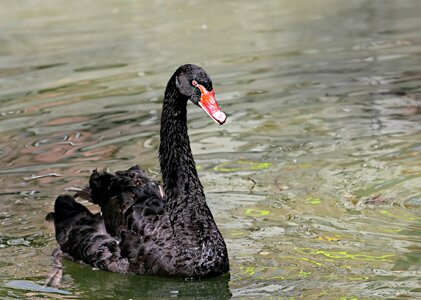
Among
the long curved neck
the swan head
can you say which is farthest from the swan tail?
the swan head

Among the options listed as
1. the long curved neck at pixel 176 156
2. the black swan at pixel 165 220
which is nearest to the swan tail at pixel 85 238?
the black swan at pixel 165 220

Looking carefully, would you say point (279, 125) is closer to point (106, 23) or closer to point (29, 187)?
point (29, 187)

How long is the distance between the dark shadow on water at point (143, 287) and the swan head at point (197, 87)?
3.02 ft

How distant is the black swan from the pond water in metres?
0.10

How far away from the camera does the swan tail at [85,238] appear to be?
5.75 meters

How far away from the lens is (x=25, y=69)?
11984 mm

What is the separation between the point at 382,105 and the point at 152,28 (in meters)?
5.68

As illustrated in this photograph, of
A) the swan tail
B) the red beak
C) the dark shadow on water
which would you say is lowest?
the dark shadow on water

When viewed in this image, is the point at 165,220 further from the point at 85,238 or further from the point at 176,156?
the point at 85,238

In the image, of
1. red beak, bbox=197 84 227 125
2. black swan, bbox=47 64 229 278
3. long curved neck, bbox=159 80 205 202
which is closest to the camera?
red beak, bbox=197 84 227 125

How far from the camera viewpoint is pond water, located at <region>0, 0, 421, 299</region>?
5625mm

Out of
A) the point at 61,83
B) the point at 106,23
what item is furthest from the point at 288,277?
the point at 106,23

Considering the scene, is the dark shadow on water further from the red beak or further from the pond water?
the red beak

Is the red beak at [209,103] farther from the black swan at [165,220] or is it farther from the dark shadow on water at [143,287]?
the dark shadow on water at [143,287]
